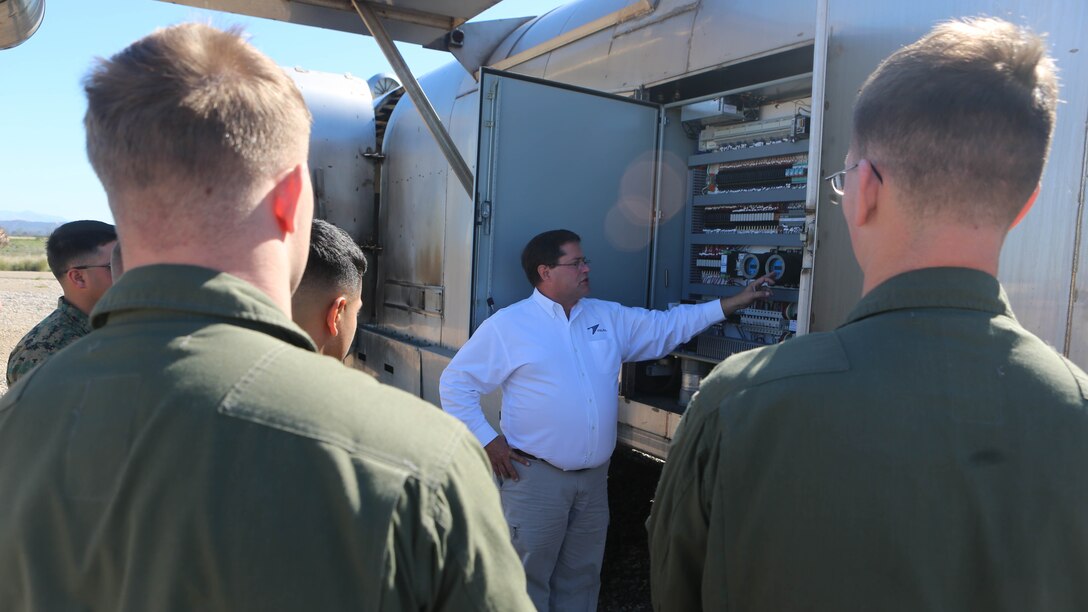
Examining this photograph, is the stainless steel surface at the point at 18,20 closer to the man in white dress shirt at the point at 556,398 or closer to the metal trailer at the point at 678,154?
the metal trailer at the point at 678,154

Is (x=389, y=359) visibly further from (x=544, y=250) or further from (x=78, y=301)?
(x=78, y=301)

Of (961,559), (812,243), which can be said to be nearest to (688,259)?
(812,243)

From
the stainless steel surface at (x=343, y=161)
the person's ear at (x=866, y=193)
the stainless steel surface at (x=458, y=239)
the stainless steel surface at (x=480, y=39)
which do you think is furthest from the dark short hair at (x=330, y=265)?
the stainless steel surface at (x=343, y=161)

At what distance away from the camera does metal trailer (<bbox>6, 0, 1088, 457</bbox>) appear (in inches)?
93.1

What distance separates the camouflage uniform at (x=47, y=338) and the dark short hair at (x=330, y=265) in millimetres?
1315

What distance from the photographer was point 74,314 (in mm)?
2857

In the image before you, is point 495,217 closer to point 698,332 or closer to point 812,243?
point 698,332

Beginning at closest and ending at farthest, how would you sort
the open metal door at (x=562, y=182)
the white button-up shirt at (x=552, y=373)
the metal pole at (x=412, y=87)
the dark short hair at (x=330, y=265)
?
the dark short hair at (x=330, y=265) → the white button-up shirt at (x=552, y=373) → the open metal door at (x=562, y=182) → the metal pole at (x=412, y=87)

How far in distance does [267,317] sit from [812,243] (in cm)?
214

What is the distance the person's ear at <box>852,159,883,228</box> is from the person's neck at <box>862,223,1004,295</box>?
2.8 inches

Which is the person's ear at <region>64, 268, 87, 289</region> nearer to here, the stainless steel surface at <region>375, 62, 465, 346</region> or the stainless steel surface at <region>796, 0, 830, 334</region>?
the stainless steel surface at <region>375, 62, 465, 346</region>

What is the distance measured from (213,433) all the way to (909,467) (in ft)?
3.07

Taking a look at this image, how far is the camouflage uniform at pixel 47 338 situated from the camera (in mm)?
2625

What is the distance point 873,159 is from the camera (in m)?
1.21
